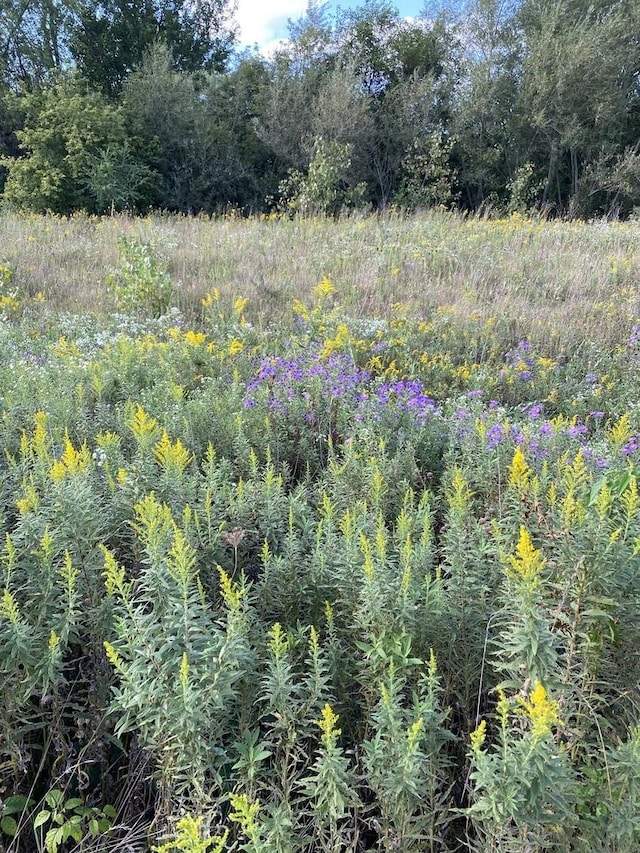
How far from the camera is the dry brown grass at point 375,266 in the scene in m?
5.54

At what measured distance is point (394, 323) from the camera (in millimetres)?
4668

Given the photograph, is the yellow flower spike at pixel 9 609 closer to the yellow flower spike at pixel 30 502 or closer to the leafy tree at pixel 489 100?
the yellow flower spike at pixel 30 502

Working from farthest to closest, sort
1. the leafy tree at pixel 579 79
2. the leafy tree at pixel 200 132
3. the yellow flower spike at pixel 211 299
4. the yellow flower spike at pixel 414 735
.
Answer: the leafy tree at pixel 579 79
the leafy tree at pixel 200 132
the yellow flower spike at pixel 211 299
the yellow flower spike at pixel 414 735

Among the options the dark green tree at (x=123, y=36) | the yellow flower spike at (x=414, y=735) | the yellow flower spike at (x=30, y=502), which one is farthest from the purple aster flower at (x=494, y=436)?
the dark green tree at (x=123, y=36)

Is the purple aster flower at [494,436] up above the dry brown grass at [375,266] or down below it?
below

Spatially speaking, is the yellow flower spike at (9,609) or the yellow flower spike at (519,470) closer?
the yellow flower spike at (9,609)

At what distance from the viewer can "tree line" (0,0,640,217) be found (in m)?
15.7

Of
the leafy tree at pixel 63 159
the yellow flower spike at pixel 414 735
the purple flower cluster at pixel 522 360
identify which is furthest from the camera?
the leafy tree at pixel 63 159

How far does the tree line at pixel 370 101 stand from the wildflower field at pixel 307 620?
12.4 m

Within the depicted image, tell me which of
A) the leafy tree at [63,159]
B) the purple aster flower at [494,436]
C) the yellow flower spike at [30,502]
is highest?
the leafy tree at [63,159]

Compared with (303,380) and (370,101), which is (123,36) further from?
(303,380)

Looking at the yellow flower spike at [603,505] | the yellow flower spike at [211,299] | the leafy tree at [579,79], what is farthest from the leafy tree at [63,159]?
the yellow flower spike at [603,505]

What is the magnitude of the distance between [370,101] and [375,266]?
13327 millimetres

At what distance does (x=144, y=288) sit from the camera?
5.44m
